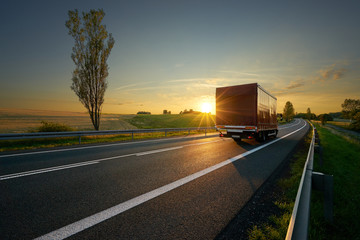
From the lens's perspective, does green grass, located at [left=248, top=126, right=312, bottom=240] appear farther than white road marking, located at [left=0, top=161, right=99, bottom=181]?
No

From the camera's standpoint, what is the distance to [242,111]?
10930 mm

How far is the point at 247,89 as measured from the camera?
1063 cm

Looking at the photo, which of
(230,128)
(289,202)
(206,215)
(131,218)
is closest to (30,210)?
(131,218)

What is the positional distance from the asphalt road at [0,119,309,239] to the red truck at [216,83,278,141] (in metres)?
5.64

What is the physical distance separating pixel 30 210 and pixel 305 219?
3.82m

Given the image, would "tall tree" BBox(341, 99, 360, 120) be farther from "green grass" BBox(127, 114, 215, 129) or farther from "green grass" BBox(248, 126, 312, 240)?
"green grass" BBox(248, 126, 312, 240)

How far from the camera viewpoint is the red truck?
10.5 metres

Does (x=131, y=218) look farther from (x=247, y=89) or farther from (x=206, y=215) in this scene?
(x=247, y=89)

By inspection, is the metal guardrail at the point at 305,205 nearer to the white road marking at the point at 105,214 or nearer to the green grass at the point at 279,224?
the green grass at the point at 279,224

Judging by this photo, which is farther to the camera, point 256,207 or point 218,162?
point 218,162

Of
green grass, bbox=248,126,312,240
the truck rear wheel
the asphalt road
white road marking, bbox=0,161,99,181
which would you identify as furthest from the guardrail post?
the truck rear wheel

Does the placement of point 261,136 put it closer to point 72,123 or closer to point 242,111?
point 242,111

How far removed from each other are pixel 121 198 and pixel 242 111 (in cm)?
950

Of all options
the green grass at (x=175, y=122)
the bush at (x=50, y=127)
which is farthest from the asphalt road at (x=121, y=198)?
the green grass at (x=175, y=122)
